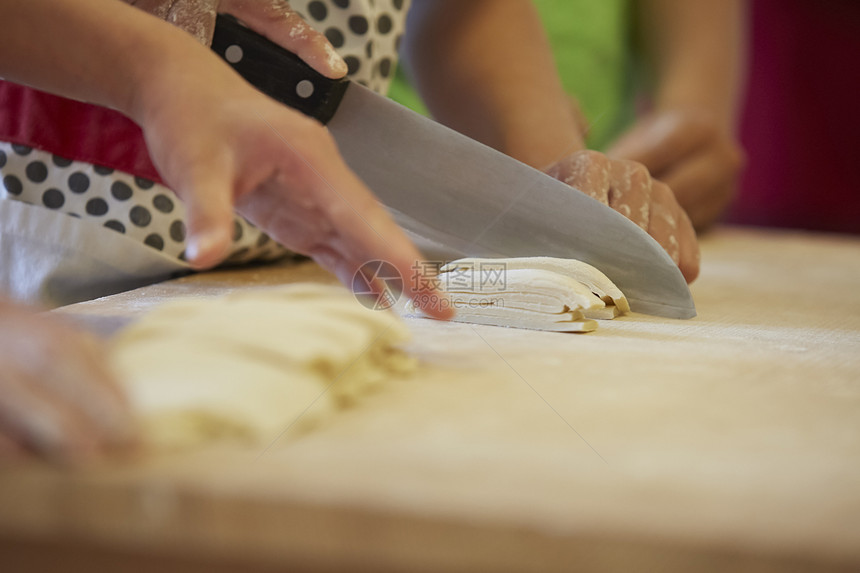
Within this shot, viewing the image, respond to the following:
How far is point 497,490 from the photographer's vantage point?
1.17 feet

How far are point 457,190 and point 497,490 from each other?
48cm

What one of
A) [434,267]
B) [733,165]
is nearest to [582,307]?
[434,267]

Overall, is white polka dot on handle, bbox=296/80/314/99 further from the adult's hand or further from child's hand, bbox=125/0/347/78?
the adult's hand

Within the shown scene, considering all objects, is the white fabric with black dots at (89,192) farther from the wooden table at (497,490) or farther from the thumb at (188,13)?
the wooden table at (497,490)

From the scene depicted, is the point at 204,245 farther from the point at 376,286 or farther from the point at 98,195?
the point at 98,195

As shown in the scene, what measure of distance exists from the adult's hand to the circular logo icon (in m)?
0.92

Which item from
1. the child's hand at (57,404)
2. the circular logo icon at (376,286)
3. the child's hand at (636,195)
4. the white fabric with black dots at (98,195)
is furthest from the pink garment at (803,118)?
the child's hand at (57,404)

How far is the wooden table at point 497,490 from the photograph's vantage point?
33 centimetres

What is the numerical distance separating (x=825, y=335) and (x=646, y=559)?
52cm

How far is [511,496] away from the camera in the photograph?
0.35 metres

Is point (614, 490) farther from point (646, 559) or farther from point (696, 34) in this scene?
point (696, 34)

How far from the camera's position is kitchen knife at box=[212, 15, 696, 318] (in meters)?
0.77

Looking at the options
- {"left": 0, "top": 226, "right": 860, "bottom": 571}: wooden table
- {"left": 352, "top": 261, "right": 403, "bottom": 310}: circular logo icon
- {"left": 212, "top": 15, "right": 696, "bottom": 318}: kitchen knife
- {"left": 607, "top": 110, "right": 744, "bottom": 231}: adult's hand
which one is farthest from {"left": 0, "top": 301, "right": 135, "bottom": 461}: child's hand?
{"left": 607, "top": 110, "right": 744, "bottom": 231}: adult's hand

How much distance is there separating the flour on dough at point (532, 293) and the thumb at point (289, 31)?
0.23 meters
